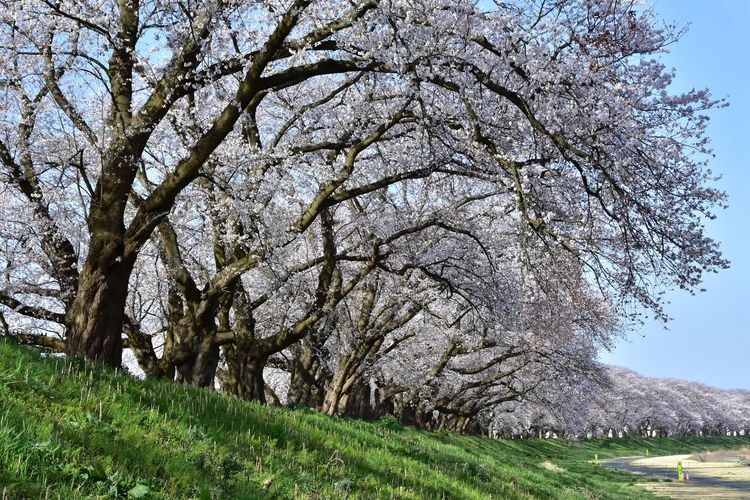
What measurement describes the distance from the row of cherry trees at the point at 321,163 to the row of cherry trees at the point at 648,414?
5104 cm

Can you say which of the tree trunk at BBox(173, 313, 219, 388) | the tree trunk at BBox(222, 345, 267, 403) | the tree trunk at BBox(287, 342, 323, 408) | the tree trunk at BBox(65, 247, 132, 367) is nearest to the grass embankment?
the tree trunk at BBox(65, 247, 132, 367)

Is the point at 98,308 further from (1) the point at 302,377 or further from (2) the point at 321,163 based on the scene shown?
(1) the point at 302,377

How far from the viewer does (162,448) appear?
19.5 feet

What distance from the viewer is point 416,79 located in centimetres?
1029

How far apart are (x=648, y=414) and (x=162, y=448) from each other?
449 feet

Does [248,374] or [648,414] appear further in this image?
[648,414]

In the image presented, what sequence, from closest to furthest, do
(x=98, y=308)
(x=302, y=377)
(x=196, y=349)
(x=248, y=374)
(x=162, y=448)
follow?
(x=162, y=448)
(x=98, y=308)
(x=196, y=349)
(x=248, y=374)
(x=302, y=377)

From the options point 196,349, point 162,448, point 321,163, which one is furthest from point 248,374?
point 162,448

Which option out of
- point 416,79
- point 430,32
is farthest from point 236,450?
point 430,32

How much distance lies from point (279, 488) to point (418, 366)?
3163 centimetres

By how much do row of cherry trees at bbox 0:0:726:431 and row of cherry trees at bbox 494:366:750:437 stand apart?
167ft

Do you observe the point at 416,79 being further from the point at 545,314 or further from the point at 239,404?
the point at 545,314

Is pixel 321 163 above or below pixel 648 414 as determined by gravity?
above

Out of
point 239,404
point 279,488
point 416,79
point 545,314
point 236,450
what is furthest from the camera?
point 545,314
